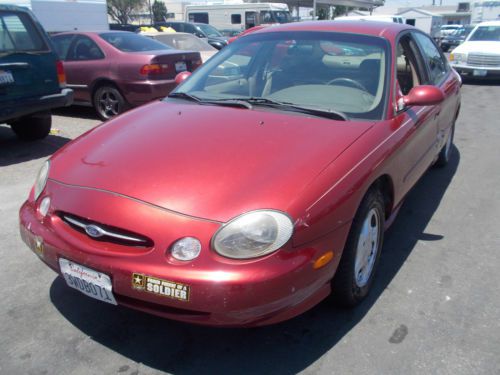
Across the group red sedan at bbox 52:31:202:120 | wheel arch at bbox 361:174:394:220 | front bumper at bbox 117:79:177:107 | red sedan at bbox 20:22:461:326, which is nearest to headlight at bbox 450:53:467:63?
red sedan at bbox 52:31:202:120

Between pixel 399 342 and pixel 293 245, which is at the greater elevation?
pixel 293 245

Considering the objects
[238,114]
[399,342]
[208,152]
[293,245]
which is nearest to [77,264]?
[208,152]

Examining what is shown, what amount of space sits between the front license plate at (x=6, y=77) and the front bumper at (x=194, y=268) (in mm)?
3859

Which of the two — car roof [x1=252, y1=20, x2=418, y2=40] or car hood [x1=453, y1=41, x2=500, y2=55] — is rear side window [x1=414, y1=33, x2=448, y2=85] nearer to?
car roof [x1=252, y1=20, x2=418, y2=40]

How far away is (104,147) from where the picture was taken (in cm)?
278

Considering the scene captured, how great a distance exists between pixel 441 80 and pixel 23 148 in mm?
5079

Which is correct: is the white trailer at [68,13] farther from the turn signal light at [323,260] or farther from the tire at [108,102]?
the turn signal light at [323,260]

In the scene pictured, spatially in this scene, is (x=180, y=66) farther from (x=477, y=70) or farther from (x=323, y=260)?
(x=477, y=70)

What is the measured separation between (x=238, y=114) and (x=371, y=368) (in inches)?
65.1

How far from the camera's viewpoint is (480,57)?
12.1 m

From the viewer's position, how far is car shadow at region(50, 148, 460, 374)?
7.86 ft

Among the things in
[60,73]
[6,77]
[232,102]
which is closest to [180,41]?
[60,73]

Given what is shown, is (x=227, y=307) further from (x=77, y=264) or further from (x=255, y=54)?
(x=255, y=54)

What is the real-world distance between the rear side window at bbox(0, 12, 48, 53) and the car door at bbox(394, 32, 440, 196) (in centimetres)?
448
